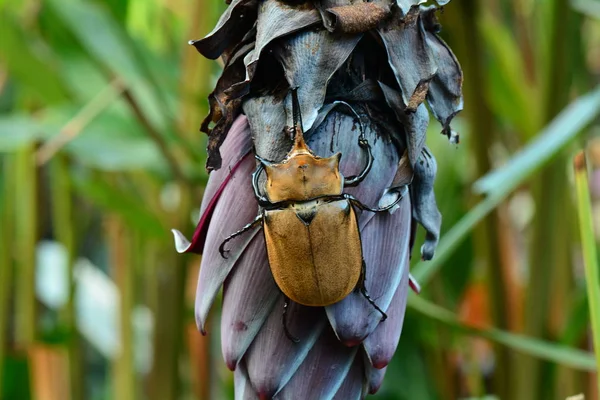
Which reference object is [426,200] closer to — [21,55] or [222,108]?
[222,108]

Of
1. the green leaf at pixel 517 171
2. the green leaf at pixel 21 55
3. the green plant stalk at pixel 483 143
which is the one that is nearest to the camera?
the green leaf at pixel 517 171

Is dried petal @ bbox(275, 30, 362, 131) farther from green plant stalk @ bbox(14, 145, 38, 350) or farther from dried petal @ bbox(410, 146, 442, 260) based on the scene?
green plant stalk @ bbox(14, 145, 38, 350)

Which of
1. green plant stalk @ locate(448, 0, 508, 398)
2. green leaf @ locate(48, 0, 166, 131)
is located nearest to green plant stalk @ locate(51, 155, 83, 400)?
green leaf @ locate(48, 0, 166, 131)

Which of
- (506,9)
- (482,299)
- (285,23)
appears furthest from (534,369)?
(506,9)

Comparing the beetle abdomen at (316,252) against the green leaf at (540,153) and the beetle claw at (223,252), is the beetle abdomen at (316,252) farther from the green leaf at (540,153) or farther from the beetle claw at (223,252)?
the green leaf at (540,153)

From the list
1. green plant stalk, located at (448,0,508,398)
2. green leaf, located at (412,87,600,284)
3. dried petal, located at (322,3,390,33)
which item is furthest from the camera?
green plant stalk, located at (448,0,508,398)

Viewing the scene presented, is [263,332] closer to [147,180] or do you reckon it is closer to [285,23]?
[285,23]

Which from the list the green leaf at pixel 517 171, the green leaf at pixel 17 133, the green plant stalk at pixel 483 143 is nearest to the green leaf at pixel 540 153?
the green leaf at pixel 517 171
